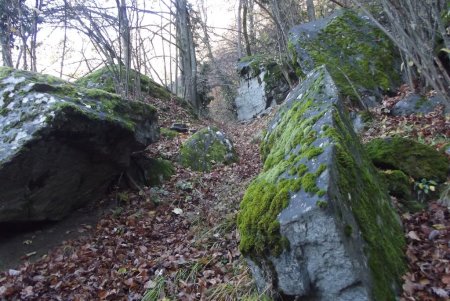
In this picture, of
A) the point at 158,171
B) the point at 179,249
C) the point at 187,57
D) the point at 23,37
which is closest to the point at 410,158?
the point at 179,249

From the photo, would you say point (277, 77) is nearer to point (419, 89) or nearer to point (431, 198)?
point (419, 89)

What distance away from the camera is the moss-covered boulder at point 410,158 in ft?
14.6

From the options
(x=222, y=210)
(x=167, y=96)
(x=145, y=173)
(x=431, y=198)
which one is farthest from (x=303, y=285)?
(x=167, y=96)

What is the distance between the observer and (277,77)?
14.8 meters

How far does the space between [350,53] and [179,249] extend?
5.89 metres

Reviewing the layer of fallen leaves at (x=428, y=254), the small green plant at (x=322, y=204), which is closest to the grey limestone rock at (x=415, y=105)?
the layer of fallen leaves at (x=428, y=254)

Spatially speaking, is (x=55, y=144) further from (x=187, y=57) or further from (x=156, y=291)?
(x=187, y=57)

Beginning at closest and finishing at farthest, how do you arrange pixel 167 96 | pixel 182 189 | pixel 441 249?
pixel 441 249
pixel 182 189
pixel 167 96

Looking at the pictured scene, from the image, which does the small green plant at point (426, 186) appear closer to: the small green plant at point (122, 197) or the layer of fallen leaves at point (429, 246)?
the layer of fallen leaves at point (429, 246)

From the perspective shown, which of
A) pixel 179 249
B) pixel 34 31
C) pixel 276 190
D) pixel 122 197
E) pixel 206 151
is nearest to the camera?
pixel 276 190

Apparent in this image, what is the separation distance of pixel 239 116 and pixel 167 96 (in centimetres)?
404

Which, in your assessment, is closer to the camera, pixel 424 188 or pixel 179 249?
pixel 424 188

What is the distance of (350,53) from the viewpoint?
837cm

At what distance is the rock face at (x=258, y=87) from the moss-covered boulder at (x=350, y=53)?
5215 millimetres
